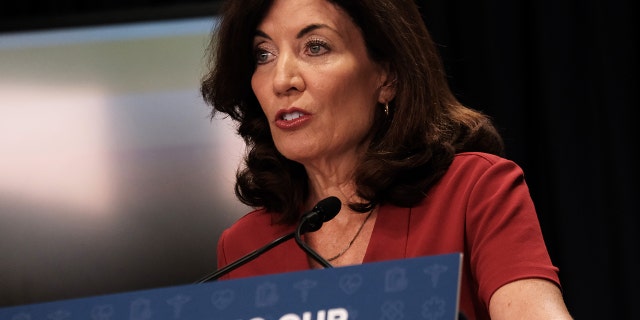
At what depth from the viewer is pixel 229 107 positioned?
2.26 m

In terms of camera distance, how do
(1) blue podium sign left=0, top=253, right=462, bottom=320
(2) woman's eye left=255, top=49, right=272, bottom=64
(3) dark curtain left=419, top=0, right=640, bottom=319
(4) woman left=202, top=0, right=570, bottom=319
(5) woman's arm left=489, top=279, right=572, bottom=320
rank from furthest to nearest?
(3) dark curtain left=419, top=0, right=640, bottom=319, (2) woman's eye left=255, top=49, right=272, bottom=64, (4) woman left=202, top=0, right=570, bottom=319, (5) woman's arm left=489, top=279, right=572, bottom=320, (1) blue podium sign left=0, top=253, right=462, bottom=320

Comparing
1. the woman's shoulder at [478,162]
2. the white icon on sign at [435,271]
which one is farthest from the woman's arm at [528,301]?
the white icon on sign at [435,271]

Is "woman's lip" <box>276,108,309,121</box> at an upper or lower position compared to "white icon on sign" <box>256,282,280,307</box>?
upper

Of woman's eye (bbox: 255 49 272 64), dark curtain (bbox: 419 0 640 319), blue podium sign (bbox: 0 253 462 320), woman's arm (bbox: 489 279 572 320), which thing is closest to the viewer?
blue podium sign (bbox: 0 253 462 320)

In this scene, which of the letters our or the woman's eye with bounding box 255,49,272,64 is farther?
the woman's eye with bounding box 255,49,272,64

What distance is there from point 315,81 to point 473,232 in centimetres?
42

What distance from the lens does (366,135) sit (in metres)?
2.12

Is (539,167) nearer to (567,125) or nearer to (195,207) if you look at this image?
(567,125)

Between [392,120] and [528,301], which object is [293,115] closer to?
[392,120]

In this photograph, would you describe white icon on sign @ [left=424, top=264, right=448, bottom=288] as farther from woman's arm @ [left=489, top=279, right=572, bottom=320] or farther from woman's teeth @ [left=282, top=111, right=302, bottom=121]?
woman's teeth @ [left=282, top=111, right=302, bottom=121]

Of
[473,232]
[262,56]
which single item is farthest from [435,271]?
[262,56]

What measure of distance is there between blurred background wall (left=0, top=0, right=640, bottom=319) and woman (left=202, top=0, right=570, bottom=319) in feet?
3.99

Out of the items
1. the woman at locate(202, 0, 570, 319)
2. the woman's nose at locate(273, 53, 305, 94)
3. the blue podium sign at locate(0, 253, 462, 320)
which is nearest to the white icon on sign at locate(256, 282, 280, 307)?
the blue podium sign at locate(0, 253, 462, 320)

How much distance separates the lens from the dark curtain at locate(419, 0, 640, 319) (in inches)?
129
